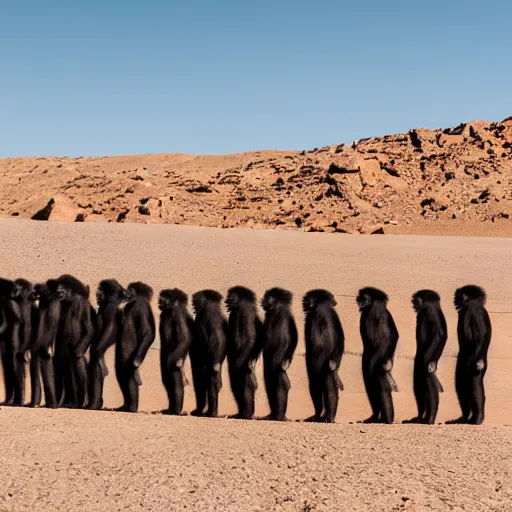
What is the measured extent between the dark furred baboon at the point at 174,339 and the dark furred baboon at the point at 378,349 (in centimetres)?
206

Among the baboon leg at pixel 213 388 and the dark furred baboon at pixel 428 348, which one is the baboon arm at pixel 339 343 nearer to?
the dark furred baboon at pixel 428 348

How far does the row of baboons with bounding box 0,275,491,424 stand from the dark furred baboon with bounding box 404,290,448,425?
1cm

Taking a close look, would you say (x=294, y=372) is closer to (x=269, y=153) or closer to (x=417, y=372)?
(x=417, y=372)

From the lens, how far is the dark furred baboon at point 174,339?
904 cm

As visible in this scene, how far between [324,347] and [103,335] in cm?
268

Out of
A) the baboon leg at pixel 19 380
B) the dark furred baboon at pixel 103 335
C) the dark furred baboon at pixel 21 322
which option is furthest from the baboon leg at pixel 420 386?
the baboon leg at pixel 19 380

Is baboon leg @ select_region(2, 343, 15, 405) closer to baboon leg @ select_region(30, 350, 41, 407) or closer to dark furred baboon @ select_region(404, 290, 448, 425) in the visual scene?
Result: baboon leg @ select_region(30, 350, 41, 407)

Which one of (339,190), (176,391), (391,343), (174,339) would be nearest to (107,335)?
(174,339)

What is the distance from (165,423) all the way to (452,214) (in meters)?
35.1

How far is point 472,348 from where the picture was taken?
873cm

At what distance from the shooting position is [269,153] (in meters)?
52.3

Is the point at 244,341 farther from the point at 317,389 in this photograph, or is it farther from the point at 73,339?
the point at 73,339

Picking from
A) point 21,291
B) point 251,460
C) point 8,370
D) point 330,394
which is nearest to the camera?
point 251,460

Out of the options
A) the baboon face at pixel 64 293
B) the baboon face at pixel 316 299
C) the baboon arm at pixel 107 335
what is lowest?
the baboon arm at pixel 107 335
